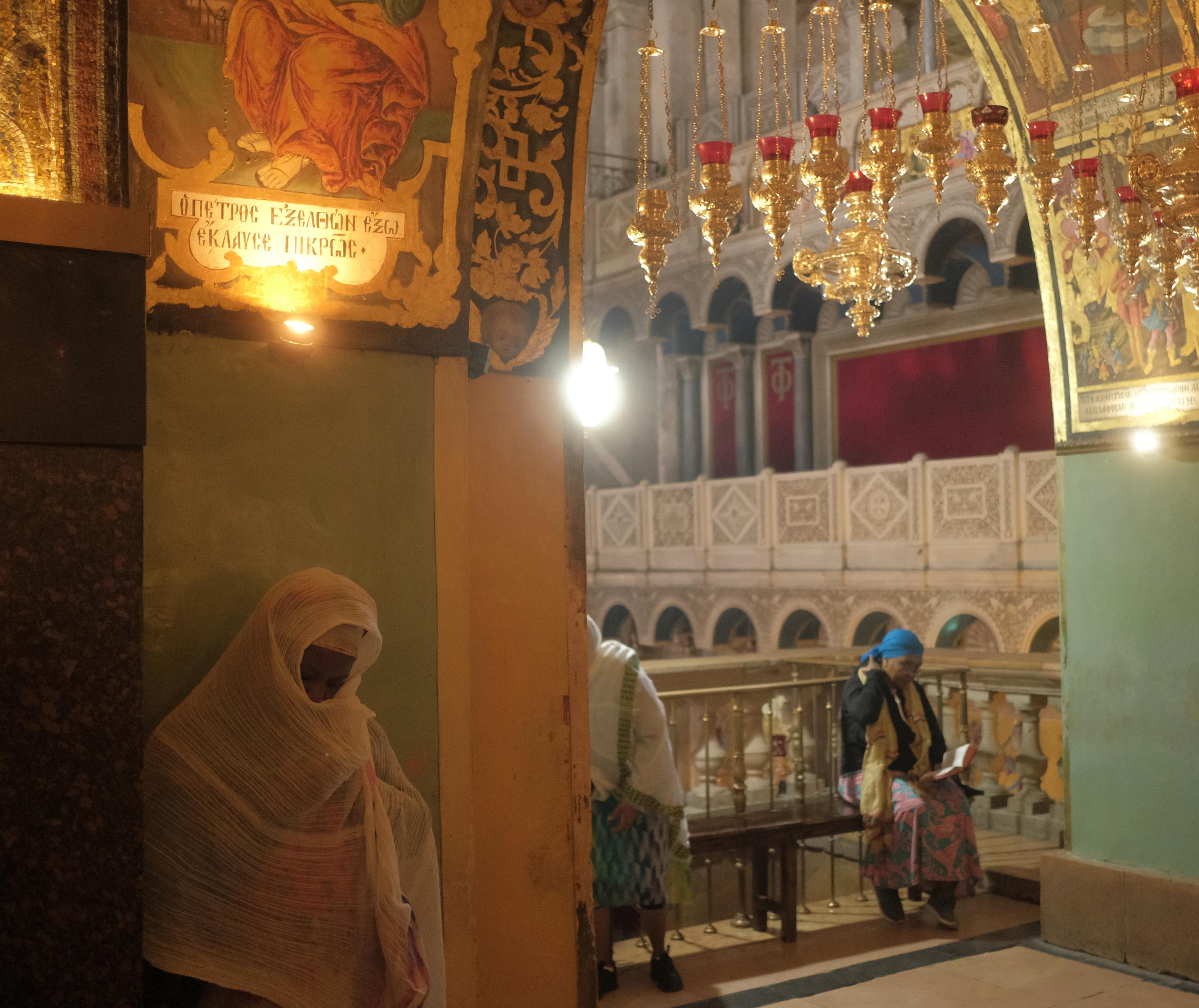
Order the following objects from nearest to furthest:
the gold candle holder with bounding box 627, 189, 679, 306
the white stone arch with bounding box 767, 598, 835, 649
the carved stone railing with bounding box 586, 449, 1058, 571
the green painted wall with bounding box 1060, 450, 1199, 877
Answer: the green painted wall with bounding box 1060, 450, 1199, 877 < the gold candle holder with bounding box 627, 189, 679, 306 < the carved stone railing with bounding box 586, 449, 1058, 571 < the white stone arch with bounding box 767, 598, 835, 649

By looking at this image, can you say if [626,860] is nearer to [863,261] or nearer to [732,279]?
[863,261]

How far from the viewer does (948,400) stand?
15.7 m

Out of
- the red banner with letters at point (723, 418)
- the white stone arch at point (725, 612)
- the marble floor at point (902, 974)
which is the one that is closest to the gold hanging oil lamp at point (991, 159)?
the marble floor at point (902, 974)

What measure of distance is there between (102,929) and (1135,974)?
4.14 m

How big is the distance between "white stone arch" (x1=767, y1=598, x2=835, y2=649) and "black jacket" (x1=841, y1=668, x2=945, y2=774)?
8361 mm

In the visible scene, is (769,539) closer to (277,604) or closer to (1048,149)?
(1048,149)

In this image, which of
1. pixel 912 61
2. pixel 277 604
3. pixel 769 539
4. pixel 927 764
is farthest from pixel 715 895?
pixel 912 61

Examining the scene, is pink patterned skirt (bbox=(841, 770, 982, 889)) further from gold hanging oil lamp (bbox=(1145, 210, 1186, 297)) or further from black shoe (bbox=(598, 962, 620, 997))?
gold hanging oil lamp (bbox=(1145, 210, 1186, 297))

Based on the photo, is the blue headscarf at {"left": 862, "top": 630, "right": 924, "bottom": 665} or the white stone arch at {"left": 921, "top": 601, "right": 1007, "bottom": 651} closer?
the blue headscarf at {"left": 862, "top": 630, "right": 924, "bottom": 665}

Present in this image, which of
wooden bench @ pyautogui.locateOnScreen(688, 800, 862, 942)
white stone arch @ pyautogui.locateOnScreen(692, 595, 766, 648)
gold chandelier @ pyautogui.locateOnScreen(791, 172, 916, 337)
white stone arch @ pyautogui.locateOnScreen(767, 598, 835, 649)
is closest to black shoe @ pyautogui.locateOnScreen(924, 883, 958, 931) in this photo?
wooden bench @ pyautogui.locateOnScreen(688, 800, 862, 942)

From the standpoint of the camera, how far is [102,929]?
2068 mm

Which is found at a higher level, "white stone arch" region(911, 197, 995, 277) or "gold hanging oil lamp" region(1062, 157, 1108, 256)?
"white stone arch" region(911, 197, 995, 277)

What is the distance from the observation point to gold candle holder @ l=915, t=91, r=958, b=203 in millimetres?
4391

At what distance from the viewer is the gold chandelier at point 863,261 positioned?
17.7 ft
